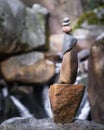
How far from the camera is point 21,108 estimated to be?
8.81 m

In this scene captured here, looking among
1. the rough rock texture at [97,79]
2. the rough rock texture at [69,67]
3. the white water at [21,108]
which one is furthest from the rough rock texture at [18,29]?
the rough rock texture at [69,67]

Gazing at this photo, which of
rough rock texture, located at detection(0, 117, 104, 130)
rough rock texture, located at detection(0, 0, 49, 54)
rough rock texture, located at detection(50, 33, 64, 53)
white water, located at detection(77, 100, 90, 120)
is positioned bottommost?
white water, located at detection(77, 100, 90, 120)

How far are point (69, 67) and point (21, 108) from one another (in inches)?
173

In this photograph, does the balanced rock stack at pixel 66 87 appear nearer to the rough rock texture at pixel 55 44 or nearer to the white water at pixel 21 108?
the white water at pixel 21 108

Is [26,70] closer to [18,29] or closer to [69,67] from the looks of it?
[18,29]

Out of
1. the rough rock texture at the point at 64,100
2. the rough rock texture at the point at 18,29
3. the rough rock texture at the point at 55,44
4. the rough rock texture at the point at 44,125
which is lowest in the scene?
the rough rock texture at the point at 44,125

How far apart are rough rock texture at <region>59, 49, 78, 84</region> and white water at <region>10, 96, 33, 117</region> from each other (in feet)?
13.3

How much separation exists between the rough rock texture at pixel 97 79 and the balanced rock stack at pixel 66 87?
2.33 m

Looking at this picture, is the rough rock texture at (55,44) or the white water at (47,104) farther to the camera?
the rough rock texture at (55,44)

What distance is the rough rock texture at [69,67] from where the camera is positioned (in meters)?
4.63

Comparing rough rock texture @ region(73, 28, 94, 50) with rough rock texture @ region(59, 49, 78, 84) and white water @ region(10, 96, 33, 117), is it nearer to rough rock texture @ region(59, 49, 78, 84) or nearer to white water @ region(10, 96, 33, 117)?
white water @ region(10, 96, 33, 117)

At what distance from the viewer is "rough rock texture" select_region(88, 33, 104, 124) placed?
7.01 m

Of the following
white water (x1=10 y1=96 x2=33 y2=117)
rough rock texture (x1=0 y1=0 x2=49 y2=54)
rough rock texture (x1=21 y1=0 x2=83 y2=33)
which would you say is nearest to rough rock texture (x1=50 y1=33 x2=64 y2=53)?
rough rock texture (x1=0 y1=0 x2=49 y2=54)

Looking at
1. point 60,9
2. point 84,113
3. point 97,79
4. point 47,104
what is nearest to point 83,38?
point 60,9
